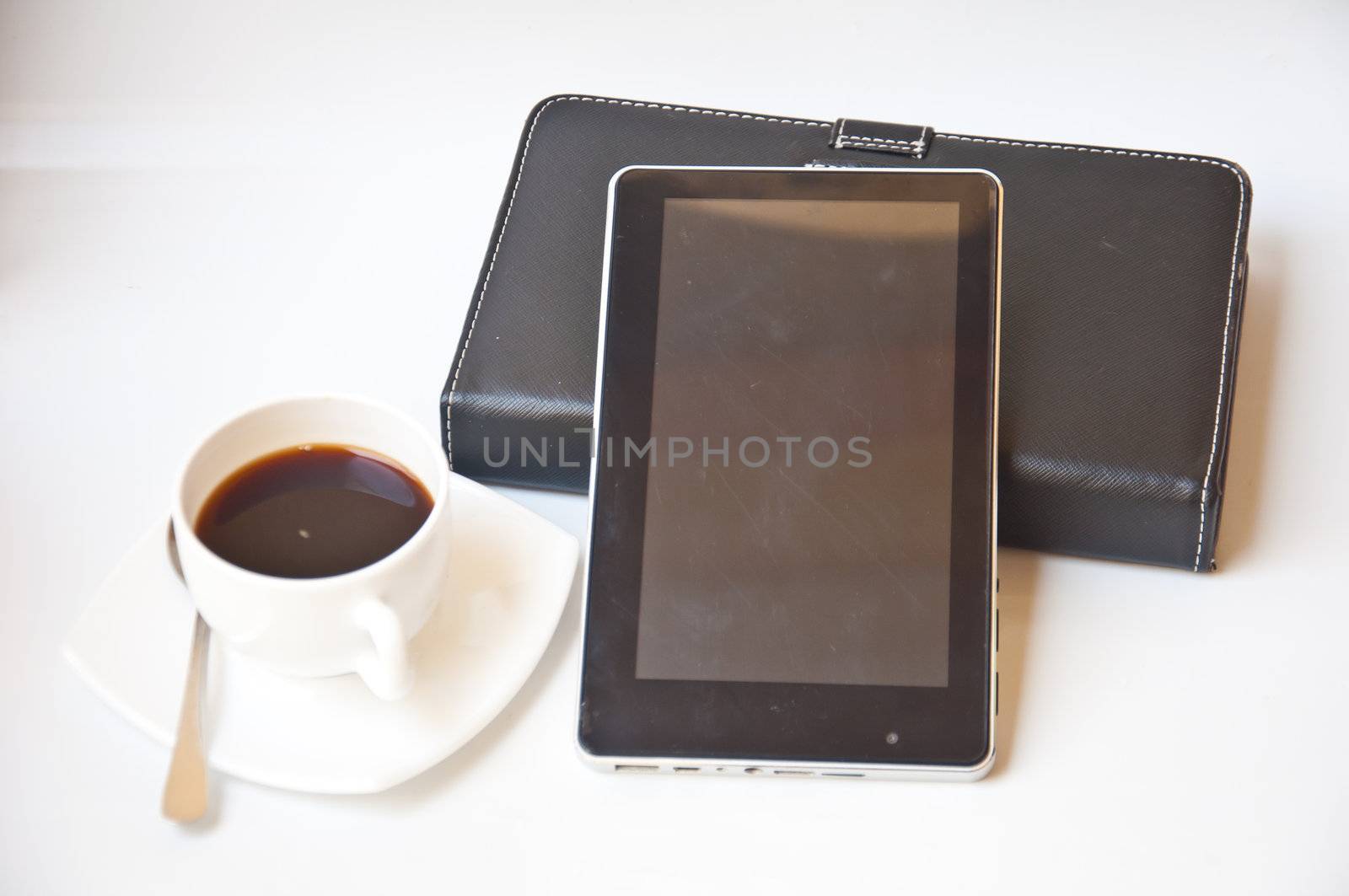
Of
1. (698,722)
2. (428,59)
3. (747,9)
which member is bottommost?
(698,722)

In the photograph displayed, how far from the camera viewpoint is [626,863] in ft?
2.07

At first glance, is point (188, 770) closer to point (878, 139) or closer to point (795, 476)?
point (795, 476)

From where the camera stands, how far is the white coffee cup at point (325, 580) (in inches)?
22.7

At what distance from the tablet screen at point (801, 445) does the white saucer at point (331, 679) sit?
0.24ft

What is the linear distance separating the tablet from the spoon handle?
18 cm

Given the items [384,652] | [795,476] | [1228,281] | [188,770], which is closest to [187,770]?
[188,770]

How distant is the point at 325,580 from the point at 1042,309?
0.43m

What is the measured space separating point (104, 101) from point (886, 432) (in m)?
0.68

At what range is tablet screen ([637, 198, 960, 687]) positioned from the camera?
653mm

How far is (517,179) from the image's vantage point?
2.77ft

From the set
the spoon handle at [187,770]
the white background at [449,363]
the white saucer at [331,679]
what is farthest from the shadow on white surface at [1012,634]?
the spoon handle at [187,770]

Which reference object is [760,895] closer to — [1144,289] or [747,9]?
[1144,289]

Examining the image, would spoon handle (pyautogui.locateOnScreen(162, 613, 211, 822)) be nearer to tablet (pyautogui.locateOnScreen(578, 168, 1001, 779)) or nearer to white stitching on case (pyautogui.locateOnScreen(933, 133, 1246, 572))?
tablet (pyautogui.locateOnScreen(578, 168, 1001, 779))

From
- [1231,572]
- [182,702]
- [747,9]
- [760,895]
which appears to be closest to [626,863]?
[760,895]
